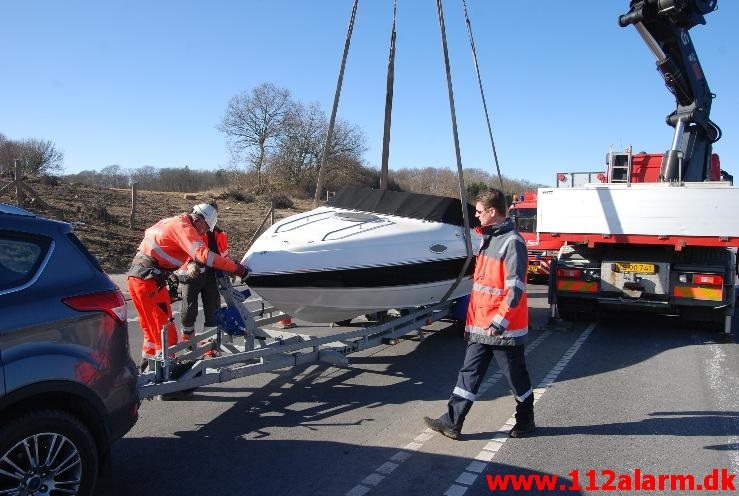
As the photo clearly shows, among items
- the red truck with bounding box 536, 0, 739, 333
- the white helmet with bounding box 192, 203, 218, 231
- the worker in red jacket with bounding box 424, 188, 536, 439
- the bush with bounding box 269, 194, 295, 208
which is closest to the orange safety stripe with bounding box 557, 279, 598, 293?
the red truck with bounding box 536, 0, 739, 333

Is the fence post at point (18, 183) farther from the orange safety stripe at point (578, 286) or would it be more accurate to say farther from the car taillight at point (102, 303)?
the car taillight at point (102, 303)

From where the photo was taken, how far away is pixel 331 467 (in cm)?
381

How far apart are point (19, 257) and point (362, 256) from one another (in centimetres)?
338

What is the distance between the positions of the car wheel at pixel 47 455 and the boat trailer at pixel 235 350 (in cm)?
92

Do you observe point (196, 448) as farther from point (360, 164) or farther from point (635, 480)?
point (360, 164)

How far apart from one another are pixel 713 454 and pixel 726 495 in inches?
25.4

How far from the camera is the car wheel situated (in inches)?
105

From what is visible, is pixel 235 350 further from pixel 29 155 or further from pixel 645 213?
pixel 29 155

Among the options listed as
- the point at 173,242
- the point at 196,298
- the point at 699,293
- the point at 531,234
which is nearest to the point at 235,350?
the point at 196,298

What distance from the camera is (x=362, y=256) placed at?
5.85 metres

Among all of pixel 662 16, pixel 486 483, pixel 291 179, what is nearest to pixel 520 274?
pixel 486 483

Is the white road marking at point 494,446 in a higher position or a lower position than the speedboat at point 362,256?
lower

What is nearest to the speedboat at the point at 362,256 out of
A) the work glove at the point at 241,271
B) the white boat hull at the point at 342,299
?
the white boat hull at the point at 342,299

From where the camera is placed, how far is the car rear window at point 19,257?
283cm
